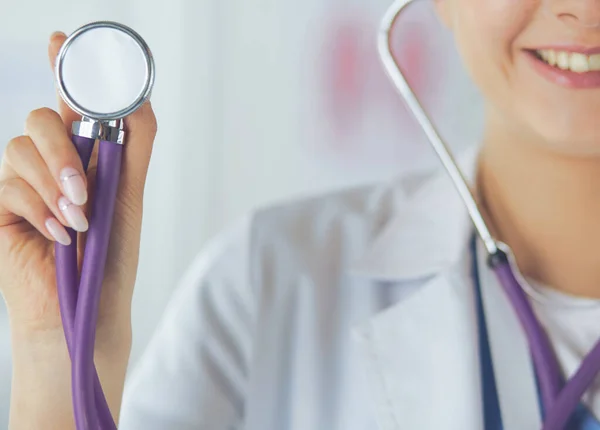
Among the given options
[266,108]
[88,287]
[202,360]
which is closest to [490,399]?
[202,360]

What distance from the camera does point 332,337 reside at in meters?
0.85

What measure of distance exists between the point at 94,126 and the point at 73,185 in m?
0.04

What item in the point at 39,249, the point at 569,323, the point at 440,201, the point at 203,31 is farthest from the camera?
the point at 203,31

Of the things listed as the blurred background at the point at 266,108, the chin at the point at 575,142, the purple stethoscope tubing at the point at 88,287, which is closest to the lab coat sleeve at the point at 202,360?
the purple stethoscope tubing at the point at 88,287

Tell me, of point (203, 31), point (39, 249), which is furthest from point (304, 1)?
point (39, 249)

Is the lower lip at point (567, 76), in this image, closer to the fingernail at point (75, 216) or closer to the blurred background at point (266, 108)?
the fingernail at point (75, 216)

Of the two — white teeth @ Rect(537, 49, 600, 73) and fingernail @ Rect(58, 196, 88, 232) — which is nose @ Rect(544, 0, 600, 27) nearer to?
white teeth @ Rect(537, 49, 600, 73)

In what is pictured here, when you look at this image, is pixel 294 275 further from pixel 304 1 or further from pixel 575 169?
pixel 304 1

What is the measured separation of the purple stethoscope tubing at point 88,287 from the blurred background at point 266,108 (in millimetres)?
912

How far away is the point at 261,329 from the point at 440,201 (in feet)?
0.84

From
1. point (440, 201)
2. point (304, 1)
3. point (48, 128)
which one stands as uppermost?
point (304, 1)

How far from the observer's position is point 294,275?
34.4 inches

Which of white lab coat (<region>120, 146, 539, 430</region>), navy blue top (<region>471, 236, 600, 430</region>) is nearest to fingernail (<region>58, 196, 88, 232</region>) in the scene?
white lab coat (<region>120, 146, 539, 430</region>)

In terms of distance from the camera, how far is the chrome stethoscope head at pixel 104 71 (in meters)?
0.54
